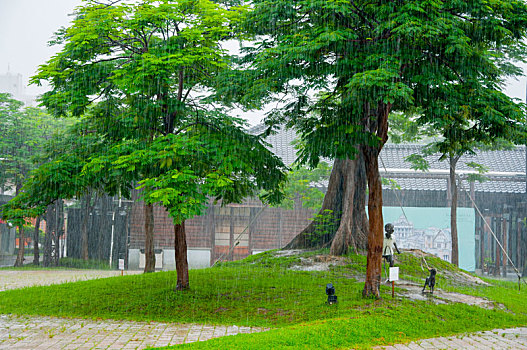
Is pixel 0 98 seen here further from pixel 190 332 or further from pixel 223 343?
pixel 223 343

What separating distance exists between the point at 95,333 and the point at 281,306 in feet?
14.5

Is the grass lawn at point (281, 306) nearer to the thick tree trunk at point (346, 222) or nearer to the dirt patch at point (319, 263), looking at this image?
the dirt patch at point (319, 263)

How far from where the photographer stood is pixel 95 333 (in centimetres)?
995

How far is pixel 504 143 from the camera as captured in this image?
2239 cm

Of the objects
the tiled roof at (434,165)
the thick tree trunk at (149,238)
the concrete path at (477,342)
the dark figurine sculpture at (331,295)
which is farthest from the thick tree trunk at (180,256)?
the tiled roof at (434,165)

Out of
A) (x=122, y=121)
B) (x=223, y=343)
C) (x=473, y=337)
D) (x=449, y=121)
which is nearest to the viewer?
(x=223, y=343)

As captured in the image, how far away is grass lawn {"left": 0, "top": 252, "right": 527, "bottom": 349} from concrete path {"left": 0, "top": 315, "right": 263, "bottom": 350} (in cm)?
62

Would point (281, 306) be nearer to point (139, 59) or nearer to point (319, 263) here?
point (319, 263)

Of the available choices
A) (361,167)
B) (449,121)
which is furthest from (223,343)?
(361,167)

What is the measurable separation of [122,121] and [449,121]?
8047 mm

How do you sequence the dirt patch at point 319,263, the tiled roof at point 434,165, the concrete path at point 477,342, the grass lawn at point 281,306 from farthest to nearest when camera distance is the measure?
the tiled roof at point 434,165, the dirt patch at point 319,263, the grass lawn at point 281,306, the concrete path at point 477,342

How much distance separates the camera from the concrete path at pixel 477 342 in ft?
28.8

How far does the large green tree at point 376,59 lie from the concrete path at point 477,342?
97.6 inches

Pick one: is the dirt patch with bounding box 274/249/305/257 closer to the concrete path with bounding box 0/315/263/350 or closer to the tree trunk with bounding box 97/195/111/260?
the concrete path with bounding box 0/315/263/350
